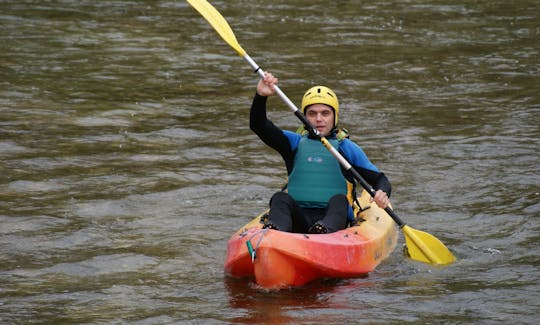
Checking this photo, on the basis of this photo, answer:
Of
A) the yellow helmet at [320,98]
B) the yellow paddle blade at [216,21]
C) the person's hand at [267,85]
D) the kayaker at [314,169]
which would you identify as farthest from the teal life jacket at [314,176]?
the yellow paddle blade at [216,21]

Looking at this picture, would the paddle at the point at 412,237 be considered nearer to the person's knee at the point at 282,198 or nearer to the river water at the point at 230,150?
the river water at the point at 230,150

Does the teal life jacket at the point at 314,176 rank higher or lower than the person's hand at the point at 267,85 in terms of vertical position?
lower

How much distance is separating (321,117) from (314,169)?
0.40 meters

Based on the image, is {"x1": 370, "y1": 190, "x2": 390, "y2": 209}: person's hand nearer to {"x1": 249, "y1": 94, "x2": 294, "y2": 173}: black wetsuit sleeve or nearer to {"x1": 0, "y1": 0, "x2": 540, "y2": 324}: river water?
{"x1": 0, "y1": 0, "x2": 540, "y2": 324}: river water

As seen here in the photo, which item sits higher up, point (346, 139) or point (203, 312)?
point (346, 139)

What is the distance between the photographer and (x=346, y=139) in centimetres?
786

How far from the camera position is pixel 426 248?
772 cm

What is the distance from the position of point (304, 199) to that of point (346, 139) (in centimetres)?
59

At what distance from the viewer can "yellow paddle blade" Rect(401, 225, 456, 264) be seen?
773cm

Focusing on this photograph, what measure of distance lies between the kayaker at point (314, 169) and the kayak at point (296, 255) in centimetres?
22

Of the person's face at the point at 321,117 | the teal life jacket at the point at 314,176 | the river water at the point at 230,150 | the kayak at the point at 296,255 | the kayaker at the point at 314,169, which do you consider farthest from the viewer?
the person's face at the point at 321,117

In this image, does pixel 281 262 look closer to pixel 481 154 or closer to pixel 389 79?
pixel 481 154

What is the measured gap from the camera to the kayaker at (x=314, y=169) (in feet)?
24.4

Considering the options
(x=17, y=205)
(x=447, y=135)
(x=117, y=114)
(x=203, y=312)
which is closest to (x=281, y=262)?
(x=203, y=312)
